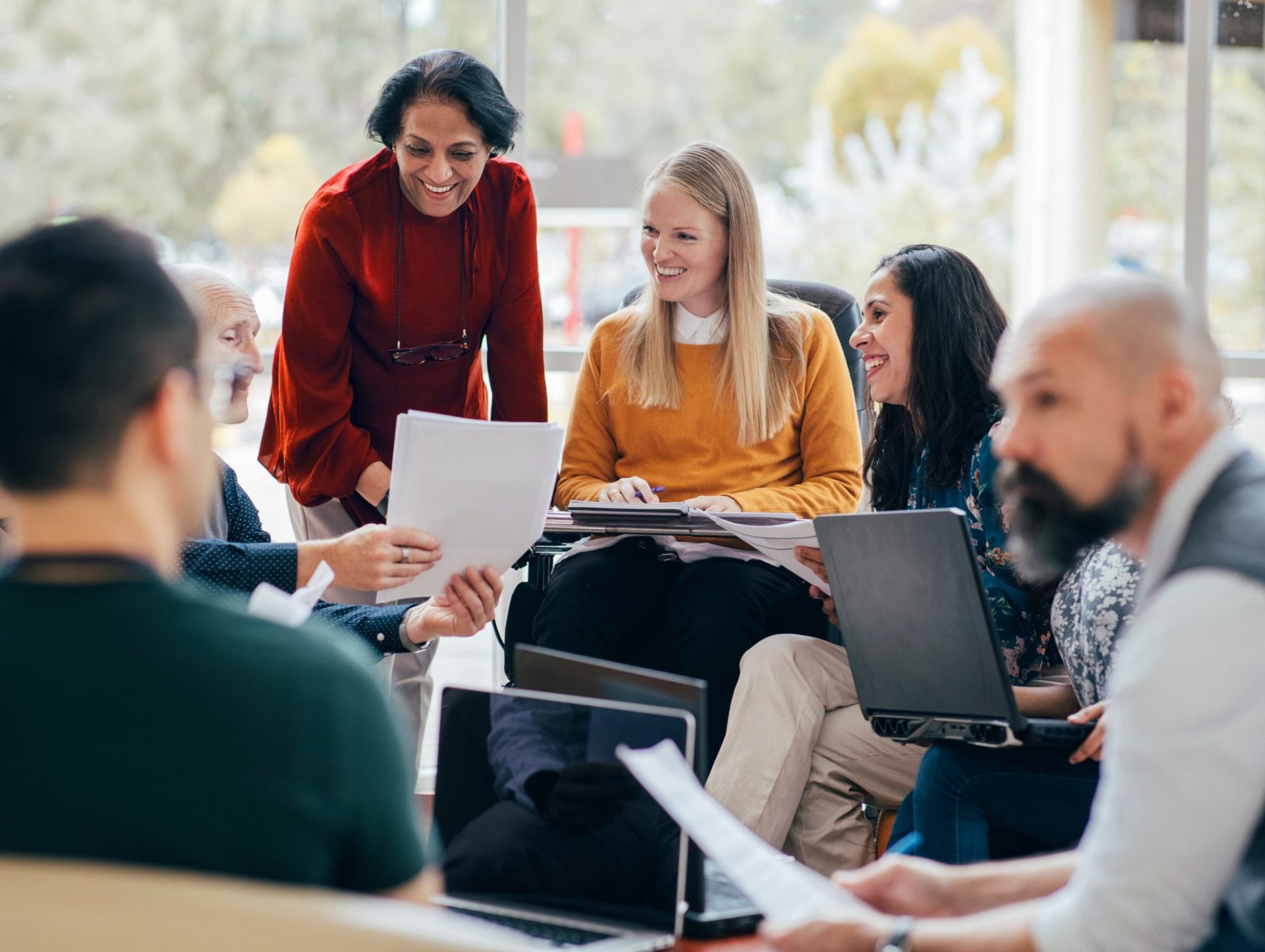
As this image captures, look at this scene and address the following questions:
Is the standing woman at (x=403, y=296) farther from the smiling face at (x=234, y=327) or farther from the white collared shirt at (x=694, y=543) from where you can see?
the white collared shirt at (x=694, y=543)

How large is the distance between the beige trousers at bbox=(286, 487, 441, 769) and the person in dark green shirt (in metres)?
1.78

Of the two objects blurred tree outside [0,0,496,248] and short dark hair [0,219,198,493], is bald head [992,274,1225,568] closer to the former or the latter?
short dark hair [0,219,198,493]

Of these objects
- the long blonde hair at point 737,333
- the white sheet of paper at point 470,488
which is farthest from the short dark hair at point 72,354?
the long blonde hair at point 737,333

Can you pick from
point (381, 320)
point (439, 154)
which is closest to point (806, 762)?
point (381, 320)

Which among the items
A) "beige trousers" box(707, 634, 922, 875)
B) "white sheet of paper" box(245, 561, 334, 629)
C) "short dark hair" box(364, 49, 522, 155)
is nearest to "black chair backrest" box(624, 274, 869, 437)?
"short dark hair" box(364, 49, 522, 155)

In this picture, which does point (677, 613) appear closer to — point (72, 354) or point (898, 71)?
point (72, 354)

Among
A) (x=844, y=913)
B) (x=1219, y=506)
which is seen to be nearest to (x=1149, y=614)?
(x=1219, y=506)

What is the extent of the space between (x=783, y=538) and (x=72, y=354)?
147cm

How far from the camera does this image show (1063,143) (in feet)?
14.2

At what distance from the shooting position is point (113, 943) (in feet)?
2.27

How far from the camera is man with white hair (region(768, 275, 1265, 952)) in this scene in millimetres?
1014

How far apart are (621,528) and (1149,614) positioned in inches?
50.5

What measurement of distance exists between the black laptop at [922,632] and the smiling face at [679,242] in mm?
910

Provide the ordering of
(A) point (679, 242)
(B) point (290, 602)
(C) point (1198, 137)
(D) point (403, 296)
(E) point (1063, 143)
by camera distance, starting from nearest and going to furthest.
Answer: (B) point (290, 602) < (D) point (403, 296) < (A) point (679, 242) < (C) point (1198, 137) < (E) point (1063, 143)
